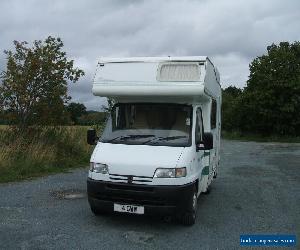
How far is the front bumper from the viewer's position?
727 centimetres

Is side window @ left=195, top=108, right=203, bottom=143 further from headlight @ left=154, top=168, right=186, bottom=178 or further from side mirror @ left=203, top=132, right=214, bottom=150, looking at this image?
headlight @ left=154, top=168, right=186, bottom=178

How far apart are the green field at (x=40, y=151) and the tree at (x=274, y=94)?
85.8ft

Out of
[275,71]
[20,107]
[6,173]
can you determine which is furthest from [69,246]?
[275,71]

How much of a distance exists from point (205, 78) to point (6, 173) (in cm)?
704

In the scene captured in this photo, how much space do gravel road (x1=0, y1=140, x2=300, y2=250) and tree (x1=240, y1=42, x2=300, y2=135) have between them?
29.5 m

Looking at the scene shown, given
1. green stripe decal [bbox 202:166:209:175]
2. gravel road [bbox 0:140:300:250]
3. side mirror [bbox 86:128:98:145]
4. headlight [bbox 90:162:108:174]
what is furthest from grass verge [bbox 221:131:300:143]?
headlight [bbox 90:162:108:174]

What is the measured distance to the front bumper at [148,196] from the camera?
7.27 meters

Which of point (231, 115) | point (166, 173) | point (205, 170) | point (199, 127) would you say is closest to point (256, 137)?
point (231, 115)

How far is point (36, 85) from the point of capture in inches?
645

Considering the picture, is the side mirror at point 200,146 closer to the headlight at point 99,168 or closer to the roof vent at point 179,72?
the roof vent at point 179,72

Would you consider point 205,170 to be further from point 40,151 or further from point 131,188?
point 40,151

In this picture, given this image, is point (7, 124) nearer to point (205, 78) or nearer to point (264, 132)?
point (205, 78)

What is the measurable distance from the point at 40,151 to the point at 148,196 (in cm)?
840

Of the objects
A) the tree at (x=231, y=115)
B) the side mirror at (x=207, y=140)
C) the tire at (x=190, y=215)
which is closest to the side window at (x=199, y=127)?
the side mirror at (x=207, y=140)
